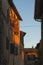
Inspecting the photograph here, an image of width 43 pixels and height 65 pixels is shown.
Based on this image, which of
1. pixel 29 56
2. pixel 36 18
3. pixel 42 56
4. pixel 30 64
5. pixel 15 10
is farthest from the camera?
pixel 29 56

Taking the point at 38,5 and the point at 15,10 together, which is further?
the point at 15,10

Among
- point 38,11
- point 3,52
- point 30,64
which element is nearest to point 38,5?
point 38,11

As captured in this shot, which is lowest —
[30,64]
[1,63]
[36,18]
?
[30,64]

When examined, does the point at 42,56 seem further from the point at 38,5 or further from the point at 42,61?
the point at 38,5

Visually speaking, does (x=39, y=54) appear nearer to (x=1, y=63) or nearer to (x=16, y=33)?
(x=1, y=63)

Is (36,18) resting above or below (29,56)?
above

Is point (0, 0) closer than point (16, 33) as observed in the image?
Yes

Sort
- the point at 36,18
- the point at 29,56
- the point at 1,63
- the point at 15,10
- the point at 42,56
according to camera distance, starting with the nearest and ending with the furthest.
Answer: the point at 42,56, the point at 36,18, the point at 1,63, the point at 15,10, the point at 29,56

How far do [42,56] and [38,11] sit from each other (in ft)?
11.2

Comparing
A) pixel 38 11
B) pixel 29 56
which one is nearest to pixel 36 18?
pixel 38 11

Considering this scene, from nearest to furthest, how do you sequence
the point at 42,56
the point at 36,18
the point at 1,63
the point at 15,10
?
the point at 42,56 → the point at 36,18 → the point at 1,63 → the point at 15,10

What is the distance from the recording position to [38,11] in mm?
24938

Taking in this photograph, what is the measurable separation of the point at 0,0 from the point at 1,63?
5.56m

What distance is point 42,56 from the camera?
79.4ft
